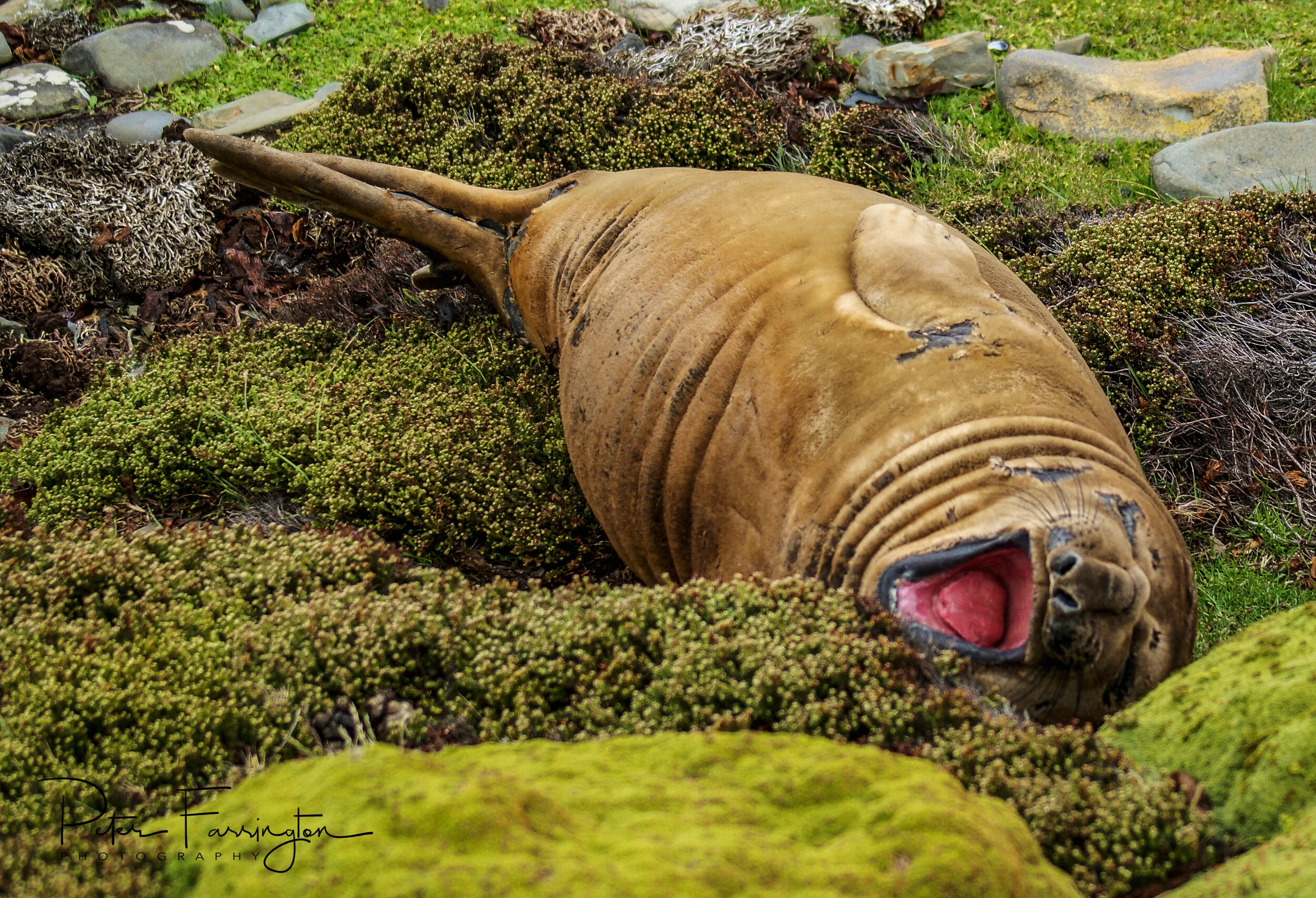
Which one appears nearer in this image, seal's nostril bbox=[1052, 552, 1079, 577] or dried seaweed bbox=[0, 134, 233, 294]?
seal's nostril bbox=[1052, 552, 1079, 577]

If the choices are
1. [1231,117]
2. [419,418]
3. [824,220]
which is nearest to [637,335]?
[824,220]

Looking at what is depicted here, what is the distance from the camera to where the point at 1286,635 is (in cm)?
253

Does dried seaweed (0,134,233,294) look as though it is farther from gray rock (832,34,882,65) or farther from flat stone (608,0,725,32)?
gray rock (832,34,882,65)

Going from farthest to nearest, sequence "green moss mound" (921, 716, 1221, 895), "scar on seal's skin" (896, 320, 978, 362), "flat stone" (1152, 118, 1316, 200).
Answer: "flat stone" (1152, 118, 1316, 200)
"scar on seal's skin" (896, 320, 978, 362)
"green moss mound" (921, 716, 1221, 895)

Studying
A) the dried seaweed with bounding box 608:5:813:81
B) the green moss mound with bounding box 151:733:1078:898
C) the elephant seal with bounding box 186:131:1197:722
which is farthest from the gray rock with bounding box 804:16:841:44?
the green moss mound with bounding box 151:733:1078:898

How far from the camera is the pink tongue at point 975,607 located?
8.75 feet

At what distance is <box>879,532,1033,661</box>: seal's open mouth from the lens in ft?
8.50

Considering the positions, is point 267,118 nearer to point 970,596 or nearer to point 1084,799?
point 970,596

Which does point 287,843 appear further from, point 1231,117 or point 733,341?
point 1231,117

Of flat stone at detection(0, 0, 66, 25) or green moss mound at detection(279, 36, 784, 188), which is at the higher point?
flat stone at detection(0, 0, 66, 25)

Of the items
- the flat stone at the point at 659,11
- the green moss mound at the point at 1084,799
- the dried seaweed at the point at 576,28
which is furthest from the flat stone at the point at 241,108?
the green moss mound at the point at 1084,799

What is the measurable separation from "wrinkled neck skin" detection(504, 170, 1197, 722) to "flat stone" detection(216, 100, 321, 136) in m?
3.54

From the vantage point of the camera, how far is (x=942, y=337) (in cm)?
312

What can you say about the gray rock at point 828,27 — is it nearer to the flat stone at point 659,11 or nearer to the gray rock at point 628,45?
the flat stone at point 659,11
